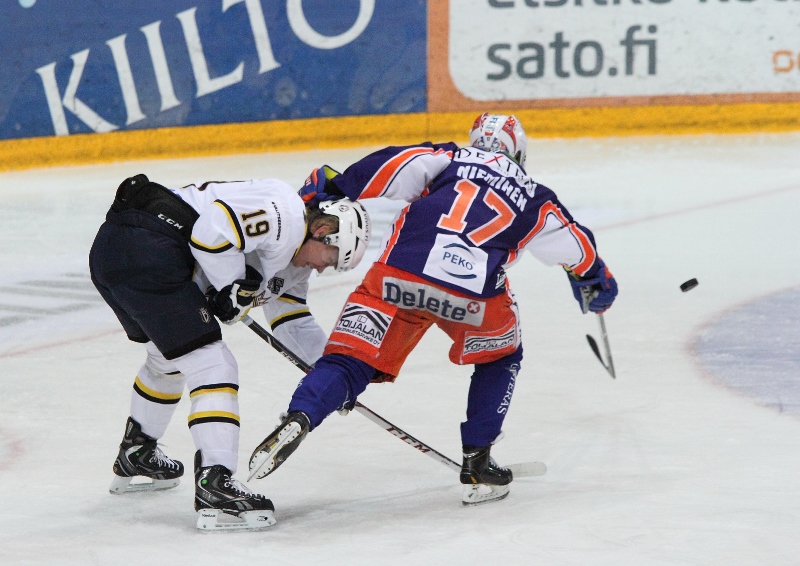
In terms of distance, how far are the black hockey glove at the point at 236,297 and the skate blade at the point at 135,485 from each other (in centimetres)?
51

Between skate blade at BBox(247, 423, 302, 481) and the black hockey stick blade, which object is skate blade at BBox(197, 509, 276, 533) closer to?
skate blade at BBox(247, 423, 302, 481)

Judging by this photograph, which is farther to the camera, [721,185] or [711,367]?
[721,185]

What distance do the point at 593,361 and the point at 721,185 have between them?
347 centimetres

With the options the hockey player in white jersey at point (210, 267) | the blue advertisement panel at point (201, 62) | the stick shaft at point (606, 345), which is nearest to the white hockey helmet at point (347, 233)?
the hockey player in white jersey at point (210, 267)

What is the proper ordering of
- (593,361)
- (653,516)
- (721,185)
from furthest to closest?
(721,185), (593,361), (653,516)

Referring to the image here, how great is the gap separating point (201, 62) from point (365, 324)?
217 inches

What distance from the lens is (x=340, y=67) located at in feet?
A: 27.3

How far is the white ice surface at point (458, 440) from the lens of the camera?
2582mm

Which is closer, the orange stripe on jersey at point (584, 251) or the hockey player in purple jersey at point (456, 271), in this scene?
the hockey player in purple jersey at point (456, 271)

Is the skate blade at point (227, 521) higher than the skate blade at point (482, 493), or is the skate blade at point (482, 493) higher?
the skate blade at point (482, 493)

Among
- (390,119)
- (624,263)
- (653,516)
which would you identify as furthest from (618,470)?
(390,119)

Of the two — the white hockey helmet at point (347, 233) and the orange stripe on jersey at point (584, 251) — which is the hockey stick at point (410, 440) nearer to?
the white hockey helmet at point (347, 233)

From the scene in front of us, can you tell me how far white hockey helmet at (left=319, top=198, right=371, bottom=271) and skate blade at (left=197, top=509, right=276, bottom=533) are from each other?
1.97 ft

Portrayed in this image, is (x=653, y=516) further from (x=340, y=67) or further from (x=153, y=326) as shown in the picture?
(x=340, y=67)
